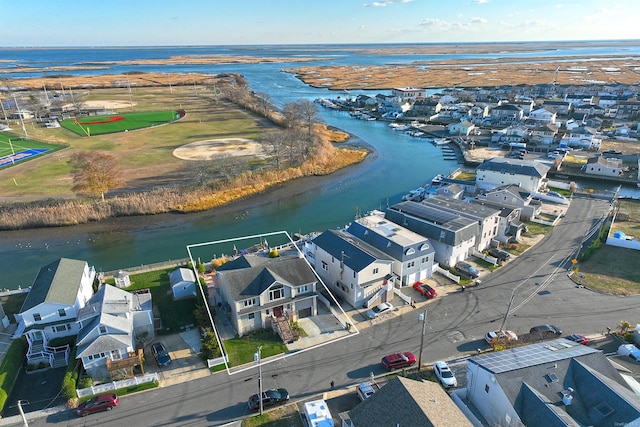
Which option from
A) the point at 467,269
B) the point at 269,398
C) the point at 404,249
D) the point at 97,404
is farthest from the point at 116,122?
the point at 269,398

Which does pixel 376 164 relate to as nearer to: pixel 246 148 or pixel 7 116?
pixel 246 148

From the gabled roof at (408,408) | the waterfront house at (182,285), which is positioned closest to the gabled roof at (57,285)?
the waterfront house at (182,285)

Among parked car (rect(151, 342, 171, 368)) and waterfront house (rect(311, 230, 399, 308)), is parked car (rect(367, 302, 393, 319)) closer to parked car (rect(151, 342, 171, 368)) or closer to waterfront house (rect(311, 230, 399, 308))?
waterfront house (rect(311, 230, 399, 308))

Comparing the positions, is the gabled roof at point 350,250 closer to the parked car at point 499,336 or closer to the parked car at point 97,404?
the parked car at point 499,336

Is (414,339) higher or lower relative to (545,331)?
lower

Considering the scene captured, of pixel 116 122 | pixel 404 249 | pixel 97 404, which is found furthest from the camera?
pixel 116 122

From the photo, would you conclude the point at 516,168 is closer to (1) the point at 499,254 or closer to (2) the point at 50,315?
(1) the point at 499,254
